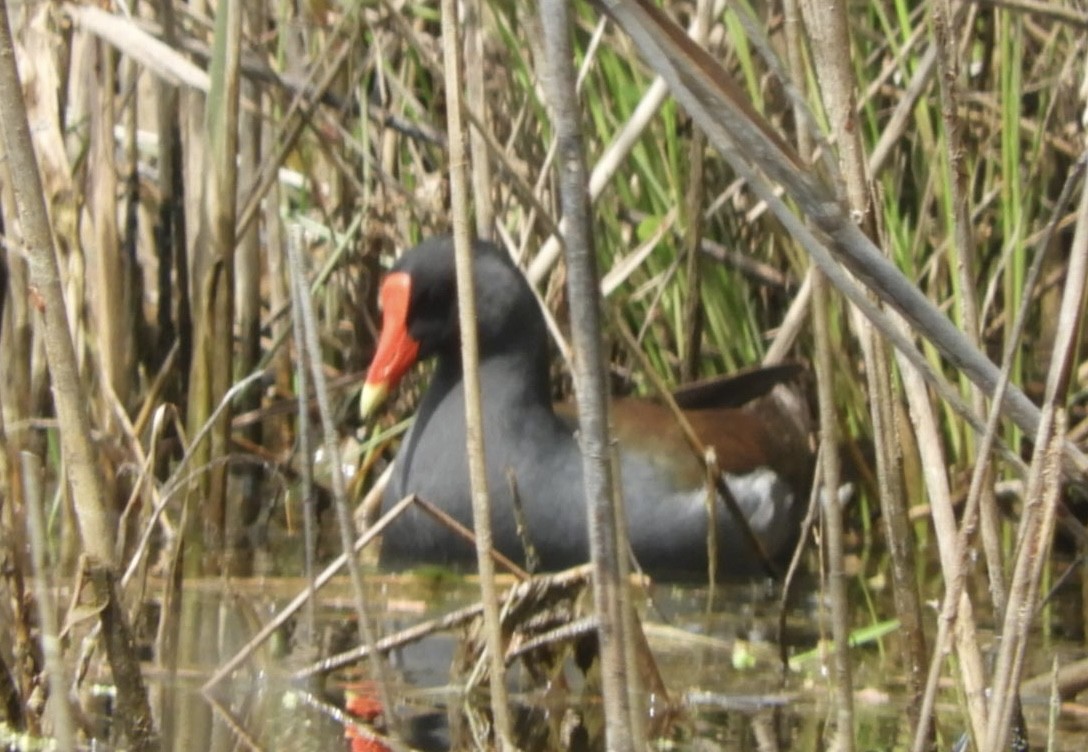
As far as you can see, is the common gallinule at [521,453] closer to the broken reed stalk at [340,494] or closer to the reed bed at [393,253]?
the reed bed at [393,253]

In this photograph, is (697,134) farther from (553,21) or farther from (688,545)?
(553,21)

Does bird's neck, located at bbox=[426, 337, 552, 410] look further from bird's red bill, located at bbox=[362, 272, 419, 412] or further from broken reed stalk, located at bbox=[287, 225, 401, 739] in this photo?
broken reed stalk, located at bbox=[287, 225, 401, 739]

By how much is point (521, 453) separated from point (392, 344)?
360 mm

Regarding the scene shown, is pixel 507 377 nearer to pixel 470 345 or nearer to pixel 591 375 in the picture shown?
pixel 470 345

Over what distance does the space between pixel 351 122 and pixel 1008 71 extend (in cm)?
143

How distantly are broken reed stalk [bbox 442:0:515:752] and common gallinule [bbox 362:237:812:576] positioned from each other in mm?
1902

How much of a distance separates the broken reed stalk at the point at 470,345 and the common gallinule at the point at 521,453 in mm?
1902

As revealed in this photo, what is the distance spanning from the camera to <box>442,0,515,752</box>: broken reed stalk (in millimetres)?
1867

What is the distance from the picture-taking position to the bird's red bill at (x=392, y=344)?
3.99 m

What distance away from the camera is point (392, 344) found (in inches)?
159

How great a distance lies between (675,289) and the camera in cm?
409

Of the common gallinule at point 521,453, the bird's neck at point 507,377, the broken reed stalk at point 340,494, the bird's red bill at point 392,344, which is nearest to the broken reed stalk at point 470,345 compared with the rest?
the broken reed stalk at point 340,494

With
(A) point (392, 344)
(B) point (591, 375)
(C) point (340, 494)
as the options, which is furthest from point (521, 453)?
(B) point (591, 375)

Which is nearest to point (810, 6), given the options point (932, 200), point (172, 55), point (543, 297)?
point (172, 55)
